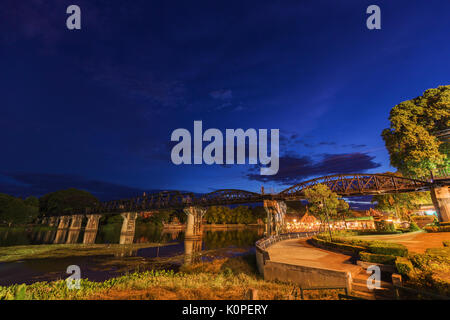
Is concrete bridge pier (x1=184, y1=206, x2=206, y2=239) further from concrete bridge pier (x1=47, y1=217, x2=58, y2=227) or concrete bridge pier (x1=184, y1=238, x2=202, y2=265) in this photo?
concrete bridge pier (x1=47, y1=217, x2=58, y2=227)

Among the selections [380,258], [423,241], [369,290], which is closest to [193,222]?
[423,241]

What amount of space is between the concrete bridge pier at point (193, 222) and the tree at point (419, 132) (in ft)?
212

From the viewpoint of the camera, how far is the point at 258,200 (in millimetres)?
76438

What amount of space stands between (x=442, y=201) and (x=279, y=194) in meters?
40.4

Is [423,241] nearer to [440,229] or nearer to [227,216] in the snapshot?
[440,229]

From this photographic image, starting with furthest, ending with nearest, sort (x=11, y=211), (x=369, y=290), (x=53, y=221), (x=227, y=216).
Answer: (x=227, y=216)
(x=53, y=221)
(x=11, y=211)
(x=369, y=290)

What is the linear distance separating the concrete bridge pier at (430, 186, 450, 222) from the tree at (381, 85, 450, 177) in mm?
9965

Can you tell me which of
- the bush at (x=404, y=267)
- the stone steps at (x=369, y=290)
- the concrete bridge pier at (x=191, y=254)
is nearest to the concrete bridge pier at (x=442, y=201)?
the bush at (x=404, y=267)

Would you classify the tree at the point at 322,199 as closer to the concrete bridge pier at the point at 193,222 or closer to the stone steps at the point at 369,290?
the stone steps at the point at 369,290

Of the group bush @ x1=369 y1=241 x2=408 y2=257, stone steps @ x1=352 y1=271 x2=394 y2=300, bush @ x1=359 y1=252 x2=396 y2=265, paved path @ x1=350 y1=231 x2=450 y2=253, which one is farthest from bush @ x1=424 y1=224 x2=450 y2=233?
stone steps @ x1=352 y1=271 x2=394 y2=300

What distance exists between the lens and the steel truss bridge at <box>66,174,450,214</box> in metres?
51.1

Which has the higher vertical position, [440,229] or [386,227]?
[440,229]

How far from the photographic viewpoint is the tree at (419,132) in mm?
28267
